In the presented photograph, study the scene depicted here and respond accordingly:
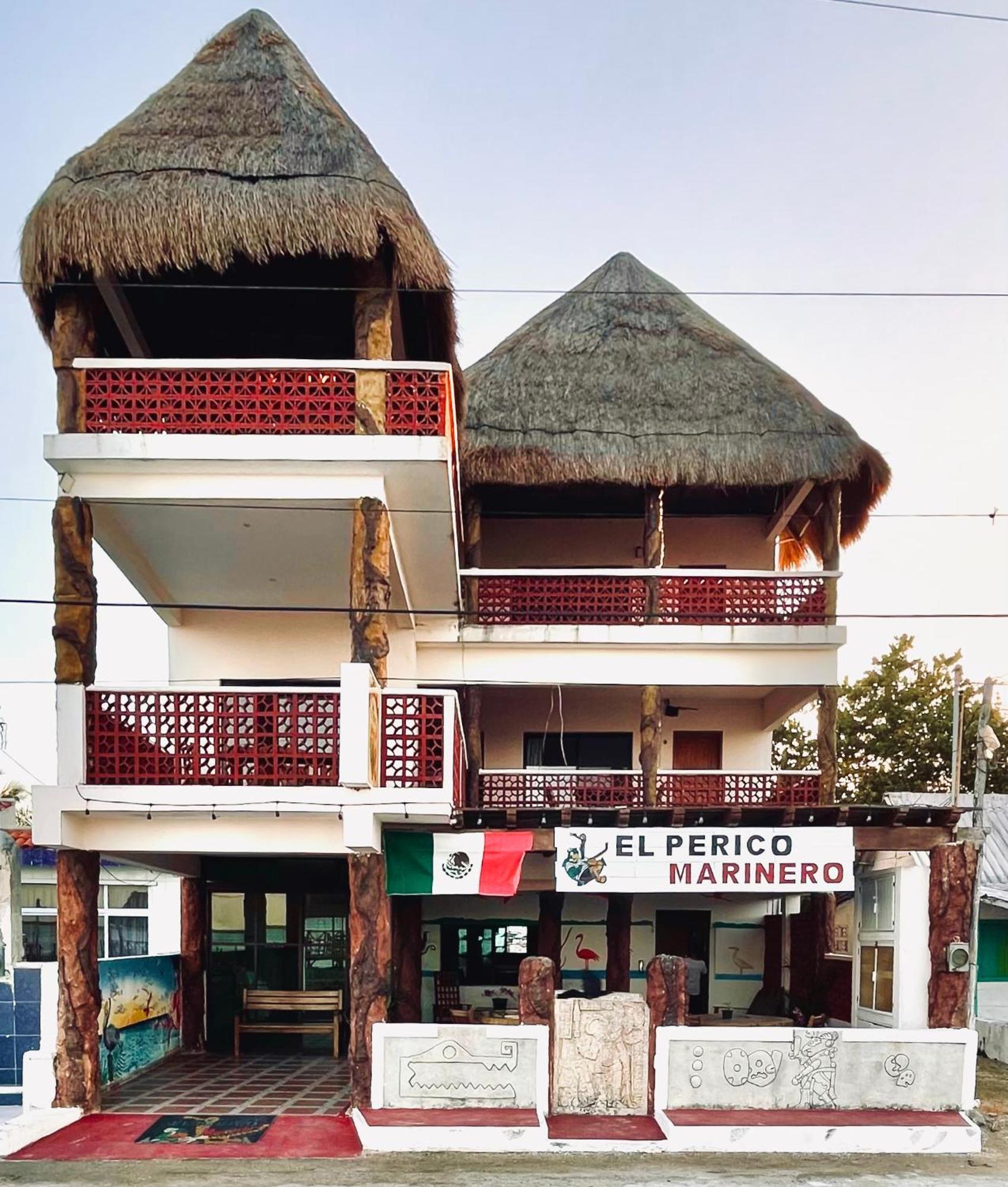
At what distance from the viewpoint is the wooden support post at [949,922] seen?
12.1m

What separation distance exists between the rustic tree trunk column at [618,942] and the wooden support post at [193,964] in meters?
5.99

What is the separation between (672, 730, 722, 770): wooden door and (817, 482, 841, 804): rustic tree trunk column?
8.48ft

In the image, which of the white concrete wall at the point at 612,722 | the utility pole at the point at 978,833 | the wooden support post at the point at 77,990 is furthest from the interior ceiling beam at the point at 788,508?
the wooden support post at the point at 77,990

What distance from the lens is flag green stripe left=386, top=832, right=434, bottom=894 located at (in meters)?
12.6

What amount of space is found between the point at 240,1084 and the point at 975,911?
340 inches

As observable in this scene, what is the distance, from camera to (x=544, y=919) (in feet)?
59.4

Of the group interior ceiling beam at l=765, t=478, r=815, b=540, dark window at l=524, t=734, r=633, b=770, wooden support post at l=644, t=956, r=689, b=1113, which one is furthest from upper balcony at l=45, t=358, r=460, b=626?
dark window at l=524, t=734, r=633, b=770

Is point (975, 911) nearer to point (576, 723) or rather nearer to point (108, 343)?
point (576, 723)

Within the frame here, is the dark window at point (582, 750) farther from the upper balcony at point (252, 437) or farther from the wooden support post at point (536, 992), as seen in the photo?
the upper balcony at point (252, 437)

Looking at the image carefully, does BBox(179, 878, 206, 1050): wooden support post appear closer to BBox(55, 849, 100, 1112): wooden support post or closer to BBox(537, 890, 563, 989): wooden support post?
BBox(55, 849, 100, 1112): wooden support post

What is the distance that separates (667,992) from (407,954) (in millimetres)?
5817

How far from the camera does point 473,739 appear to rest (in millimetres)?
17094

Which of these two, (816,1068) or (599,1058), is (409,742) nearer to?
(599,1058)

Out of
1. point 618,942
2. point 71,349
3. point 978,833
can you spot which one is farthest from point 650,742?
point 71,349
